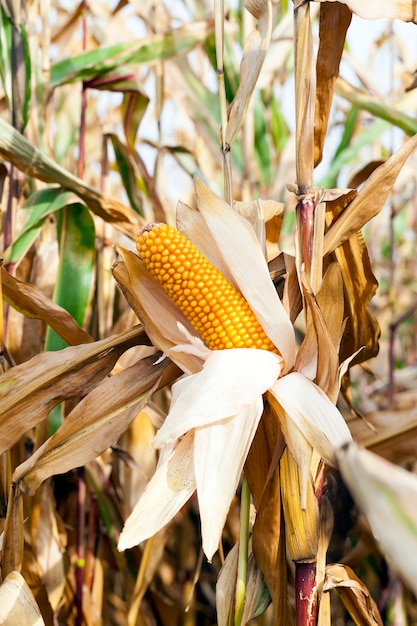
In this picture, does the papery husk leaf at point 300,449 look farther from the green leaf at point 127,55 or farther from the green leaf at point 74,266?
the green leaf at point 127,55

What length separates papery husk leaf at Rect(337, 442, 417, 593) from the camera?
0.30 metres

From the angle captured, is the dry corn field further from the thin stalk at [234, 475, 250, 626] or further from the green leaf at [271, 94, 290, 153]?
the green leaf at [271, 94, 290, 153]

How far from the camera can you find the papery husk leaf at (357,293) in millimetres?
871

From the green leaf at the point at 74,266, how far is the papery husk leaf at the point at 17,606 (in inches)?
18.9

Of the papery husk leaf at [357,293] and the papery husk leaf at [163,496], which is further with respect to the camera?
the papery husk leaf at [357,293]

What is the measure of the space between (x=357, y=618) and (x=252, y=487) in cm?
23

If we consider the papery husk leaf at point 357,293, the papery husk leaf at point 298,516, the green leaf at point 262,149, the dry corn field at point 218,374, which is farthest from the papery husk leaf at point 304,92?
the green leaf at point 262,149

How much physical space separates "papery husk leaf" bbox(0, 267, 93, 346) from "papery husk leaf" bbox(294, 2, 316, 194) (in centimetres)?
40

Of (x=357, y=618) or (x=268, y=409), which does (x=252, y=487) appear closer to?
(x=268, y=409)

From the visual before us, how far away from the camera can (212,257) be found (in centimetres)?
79

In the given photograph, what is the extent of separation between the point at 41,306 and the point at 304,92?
1.58 feet

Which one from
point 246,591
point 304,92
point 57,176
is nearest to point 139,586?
point 246,591

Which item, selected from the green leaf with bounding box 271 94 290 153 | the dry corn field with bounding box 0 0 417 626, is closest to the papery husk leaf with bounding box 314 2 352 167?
the dry corn field with bounding box 0 0 417 626

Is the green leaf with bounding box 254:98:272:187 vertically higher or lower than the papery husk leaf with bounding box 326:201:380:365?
higher
